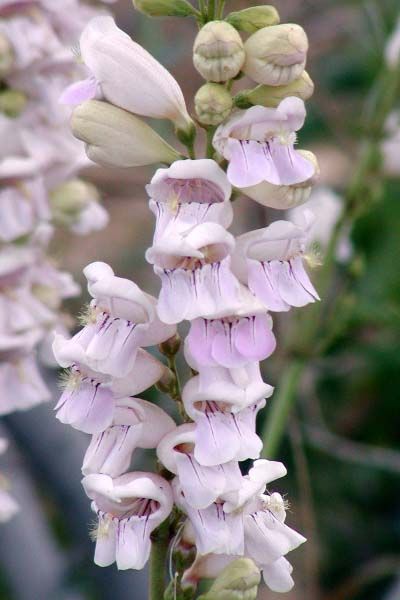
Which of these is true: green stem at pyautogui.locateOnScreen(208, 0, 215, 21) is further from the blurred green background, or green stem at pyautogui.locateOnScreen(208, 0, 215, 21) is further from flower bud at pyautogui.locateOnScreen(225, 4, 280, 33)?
the blurred green background

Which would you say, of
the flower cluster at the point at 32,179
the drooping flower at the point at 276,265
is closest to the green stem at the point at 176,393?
the drooping flower at the point at 276,265

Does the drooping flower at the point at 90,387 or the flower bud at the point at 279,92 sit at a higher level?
the flower bud at the point at 279,92

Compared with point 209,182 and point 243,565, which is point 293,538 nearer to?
Answer: point 243,565

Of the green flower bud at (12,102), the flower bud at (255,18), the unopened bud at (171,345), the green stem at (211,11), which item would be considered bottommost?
the unopened bud at (171,345)

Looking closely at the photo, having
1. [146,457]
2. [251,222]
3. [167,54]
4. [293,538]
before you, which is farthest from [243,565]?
[251,222]

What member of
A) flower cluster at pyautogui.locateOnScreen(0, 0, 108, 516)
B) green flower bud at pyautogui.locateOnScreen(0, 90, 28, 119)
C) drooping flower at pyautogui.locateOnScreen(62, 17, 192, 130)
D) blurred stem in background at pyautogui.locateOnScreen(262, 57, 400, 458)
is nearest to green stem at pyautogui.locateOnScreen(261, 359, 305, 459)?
blurred stem in background at pyautogui.locateOnScreen(262, 57, 400, 458)

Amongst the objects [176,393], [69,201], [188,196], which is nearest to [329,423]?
[69,201]

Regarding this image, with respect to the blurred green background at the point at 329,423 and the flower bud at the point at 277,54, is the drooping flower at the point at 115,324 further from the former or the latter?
the blurred green background at the point at 329,423
